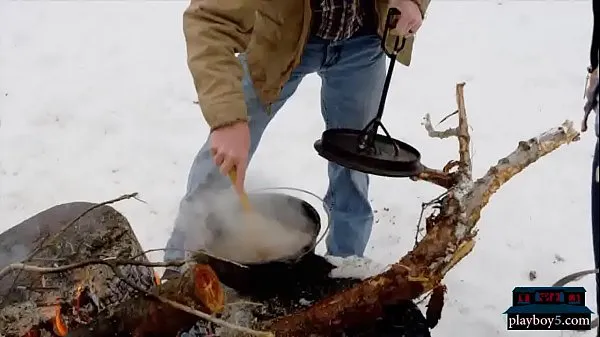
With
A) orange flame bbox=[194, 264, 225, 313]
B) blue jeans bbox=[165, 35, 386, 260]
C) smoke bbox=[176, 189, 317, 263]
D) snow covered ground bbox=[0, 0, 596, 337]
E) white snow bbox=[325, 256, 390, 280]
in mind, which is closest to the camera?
orange flame bbox=[194, 264, 225, 313]

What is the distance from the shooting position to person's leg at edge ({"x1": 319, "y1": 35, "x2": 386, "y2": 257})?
1.79 metres

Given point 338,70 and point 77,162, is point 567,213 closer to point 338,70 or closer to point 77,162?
point 338,70

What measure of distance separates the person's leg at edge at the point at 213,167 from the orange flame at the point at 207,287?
0.36 metres

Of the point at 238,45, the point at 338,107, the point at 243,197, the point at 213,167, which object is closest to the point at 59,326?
the point at 243,197

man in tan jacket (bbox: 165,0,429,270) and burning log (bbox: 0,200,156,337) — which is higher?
man in tan jacket (bbox: 165,0,429,270)

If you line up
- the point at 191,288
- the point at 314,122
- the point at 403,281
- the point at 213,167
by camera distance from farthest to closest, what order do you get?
the point at 314,122
the point at 213,167
the point at 403,281
the point at 191,288

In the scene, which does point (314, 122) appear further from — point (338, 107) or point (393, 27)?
point (393, 27)

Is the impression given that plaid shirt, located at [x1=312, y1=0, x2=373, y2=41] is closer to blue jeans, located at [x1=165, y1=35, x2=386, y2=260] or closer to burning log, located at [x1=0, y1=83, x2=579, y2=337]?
blue jeans, located at [x1=165, y1=35, x2=386, y2=260]

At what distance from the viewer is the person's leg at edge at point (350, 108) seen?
1785 mm

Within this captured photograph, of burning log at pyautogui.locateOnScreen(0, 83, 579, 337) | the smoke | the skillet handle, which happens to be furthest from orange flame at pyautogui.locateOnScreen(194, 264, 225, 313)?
the skillet handle

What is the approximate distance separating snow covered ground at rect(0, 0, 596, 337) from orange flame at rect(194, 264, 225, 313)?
941 millimetres

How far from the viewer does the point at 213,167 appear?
1.80 m

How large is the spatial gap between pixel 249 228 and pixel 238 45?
1.31 feet

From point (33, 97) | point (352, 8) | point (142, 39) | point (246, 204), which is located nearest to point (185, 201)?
point (246, 204)
